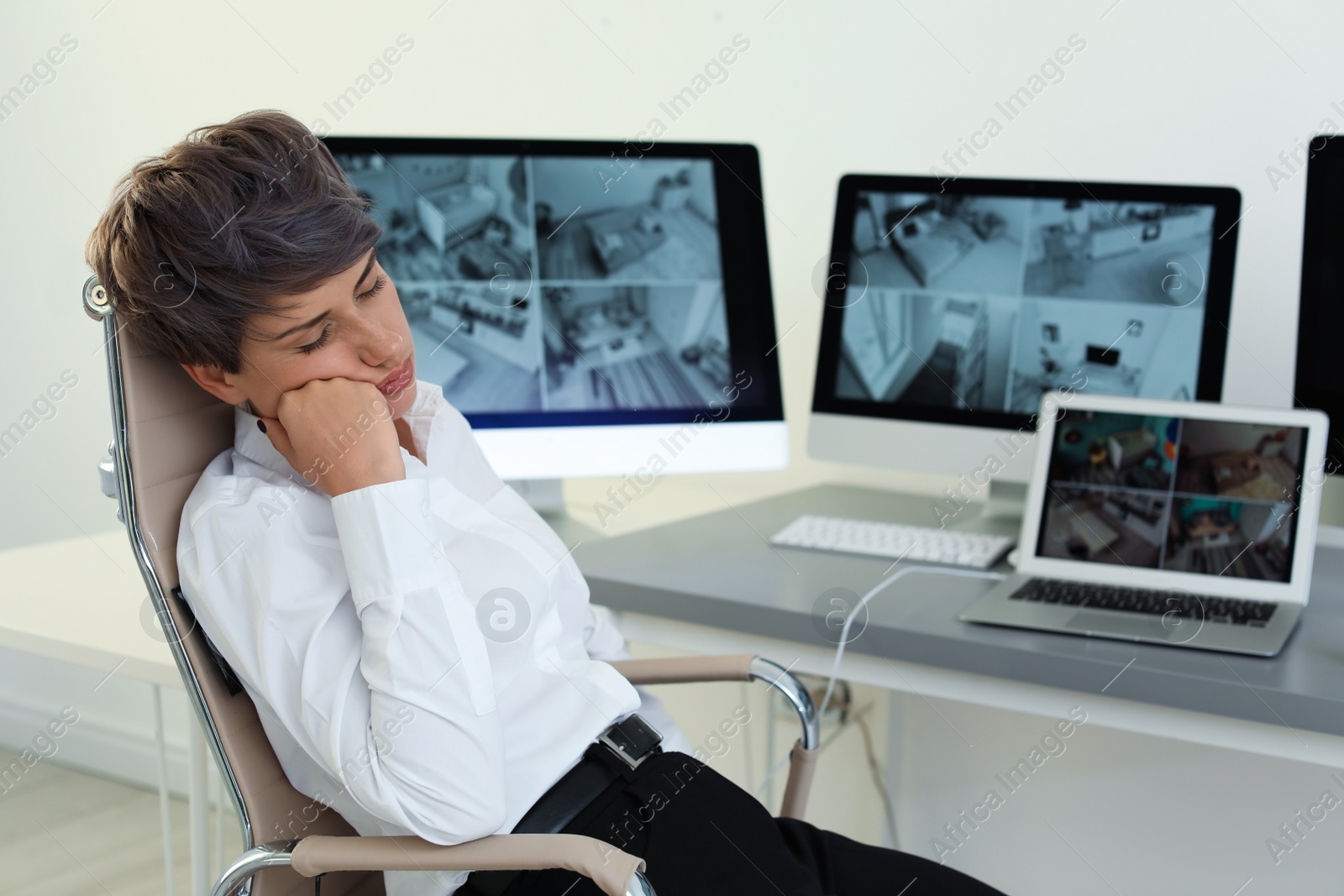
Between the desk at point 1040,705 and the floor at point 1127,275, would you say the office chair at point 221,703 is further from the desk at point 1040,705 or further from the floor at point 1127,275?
the floor at point 1127,275

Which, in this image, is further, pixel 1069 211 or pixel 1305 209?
pixel 1069 211

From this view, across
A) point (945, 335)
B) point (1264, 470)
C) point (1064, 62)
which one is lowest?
point (1264, 470)

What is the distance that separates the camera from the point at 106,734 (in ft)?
8.76

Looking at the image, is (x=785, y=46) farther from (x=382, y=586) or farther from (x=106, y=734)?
(x=106, y=734)

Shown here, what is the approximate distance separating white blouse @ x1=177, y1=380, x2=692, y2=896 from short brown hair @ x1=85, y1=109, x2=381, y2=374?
5.2 inches

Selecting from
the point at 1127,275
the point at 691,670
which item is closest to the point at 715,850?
the point at 691,670

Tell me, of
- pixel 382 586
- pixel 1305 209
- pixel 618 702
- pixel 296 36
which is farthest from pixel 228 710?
pixel 296 36

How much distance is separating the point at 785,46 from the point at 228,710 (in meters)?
1.56

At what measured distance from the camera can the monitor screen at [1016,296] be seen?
1508mm

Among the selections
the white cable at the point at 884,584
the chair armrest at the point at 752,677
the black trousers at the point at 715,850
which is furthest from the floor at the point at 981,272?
the black trousers at the point at 715,850

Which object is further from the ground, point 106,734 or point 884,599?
point 884,599

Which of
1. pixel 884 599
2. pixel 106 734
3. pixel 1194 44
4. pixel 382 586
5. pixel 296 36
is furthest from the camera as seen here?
pixel 106 734

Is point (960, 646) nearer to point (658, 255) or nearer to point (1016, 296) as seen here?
point (1016, 296)

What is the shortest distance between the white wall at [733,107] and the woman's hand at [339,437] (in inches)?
32.3
